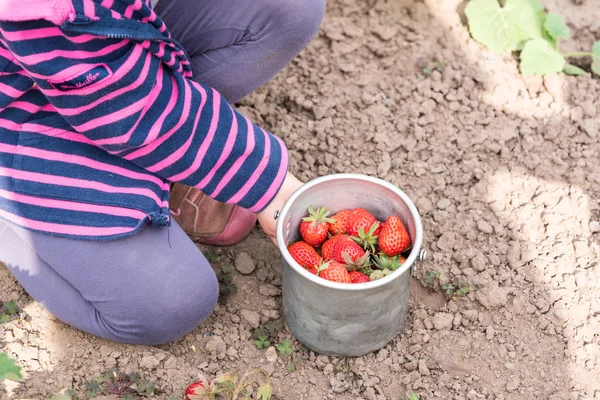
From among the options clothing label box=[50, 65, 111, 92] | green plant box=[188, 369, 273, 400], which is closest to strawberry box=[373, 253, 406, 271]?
green plant box=[188, 369, 273, 400]

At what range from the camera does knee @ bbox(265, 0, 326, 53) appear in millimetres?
1726

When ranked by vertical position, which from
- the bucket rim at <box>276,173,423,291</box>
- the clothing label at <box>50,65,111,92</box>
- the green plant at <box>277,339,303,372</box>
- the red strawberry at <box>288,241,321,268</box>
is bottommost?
the green plant at <box>277,339,303,372</box>

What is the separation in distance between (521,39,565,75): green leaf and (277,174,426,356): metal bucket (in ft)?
2.74

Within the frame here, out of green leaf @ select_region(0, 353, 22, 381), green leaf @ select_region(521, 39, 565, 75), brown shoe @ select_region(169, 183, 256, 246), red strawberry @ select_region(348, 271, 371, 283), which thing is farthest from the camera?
green leaf @ select_region(521, 39, 565, 75)

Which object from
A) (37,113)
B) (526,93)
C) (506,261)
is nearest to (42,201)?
(37,113)

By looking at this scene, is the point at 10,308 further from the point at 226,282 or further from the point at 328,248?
the point at 328,248

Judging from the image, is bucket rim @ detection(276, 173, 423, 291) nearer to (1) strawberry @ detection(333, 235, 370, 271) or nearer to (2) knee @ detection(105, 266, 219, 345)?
(1) strawberry @ detection(333, 235, 370, 271)

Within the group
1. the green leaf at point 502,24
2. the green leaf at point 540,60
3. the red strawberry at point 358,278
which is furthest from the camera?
the green leaf at point 502,24

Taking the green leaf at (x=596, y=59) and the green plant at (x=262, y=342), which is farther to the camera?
the green leaf at (x=596, y=59)

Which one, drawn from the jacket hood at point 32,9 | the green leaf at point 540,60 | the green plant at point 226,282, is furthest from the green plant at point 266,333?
the green leaf at point 540,60

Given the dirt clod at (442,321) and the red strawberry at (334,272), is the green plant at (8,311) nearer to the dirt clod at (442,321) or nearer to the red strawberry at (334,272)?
the red strawberry at (334,272)

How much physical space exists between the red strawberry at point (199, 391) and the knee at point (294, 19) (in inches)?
32.6

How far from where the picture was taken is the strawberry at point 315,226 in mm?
1649

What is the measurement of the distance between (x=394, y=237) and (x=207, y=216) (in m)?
0.55
